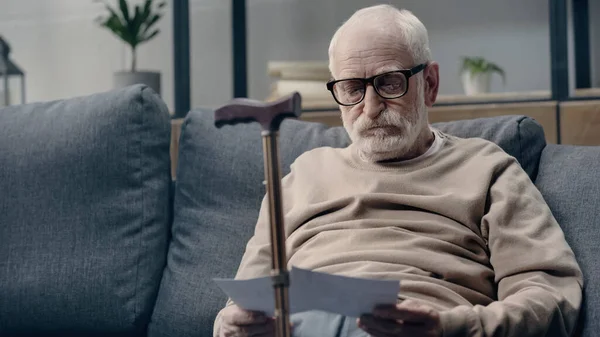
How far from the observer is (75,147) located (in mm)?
1895

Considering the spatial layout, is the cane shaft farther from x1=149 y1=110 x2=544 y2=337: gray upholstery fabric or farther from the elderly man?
x1=149 y1=110 x2=544 y2=337: gray upholstery fabric

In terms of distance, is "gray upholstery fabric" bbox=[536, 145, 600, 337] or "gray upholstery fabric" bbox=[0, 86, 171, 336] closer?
"gray upholstery fabric" bbox=[536, 145, 600, 337]

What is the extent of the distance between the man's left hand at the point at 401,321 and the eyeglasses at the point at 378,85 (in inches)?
20.7

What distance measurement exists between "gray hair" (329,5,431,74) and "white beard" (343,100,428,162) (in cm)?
11

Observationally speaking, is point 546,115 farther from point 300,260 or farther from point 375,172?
point 300,260

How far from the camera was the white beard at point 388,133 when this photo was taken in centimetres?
153

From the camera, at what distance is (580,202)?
1.52 metres

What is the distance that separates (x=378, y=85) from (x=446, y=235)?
1.07ft

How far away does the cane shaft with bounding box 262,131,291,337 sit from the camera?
2.75 ft

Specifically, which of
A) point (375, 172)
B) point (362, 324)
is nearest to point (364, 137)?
point (375, 172)

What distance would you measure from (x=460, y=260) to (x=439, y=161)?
8.8 inches

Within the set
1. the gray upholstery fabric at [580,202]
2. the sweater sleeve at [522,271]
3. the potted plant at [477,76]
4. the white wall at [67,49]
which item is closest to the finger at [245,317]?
the sweater sleeve at [522,271]

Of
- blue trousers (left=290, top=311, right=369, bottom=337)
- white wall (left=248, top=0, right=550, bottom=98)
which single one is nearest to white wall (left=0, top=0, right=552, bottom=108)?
white wall (left=248, top=0, right=550, bottom=98)

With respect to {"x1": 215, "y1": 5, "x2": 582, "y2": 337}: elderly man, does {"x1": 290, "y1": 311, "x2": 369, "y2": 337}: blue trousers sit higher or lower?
lower
